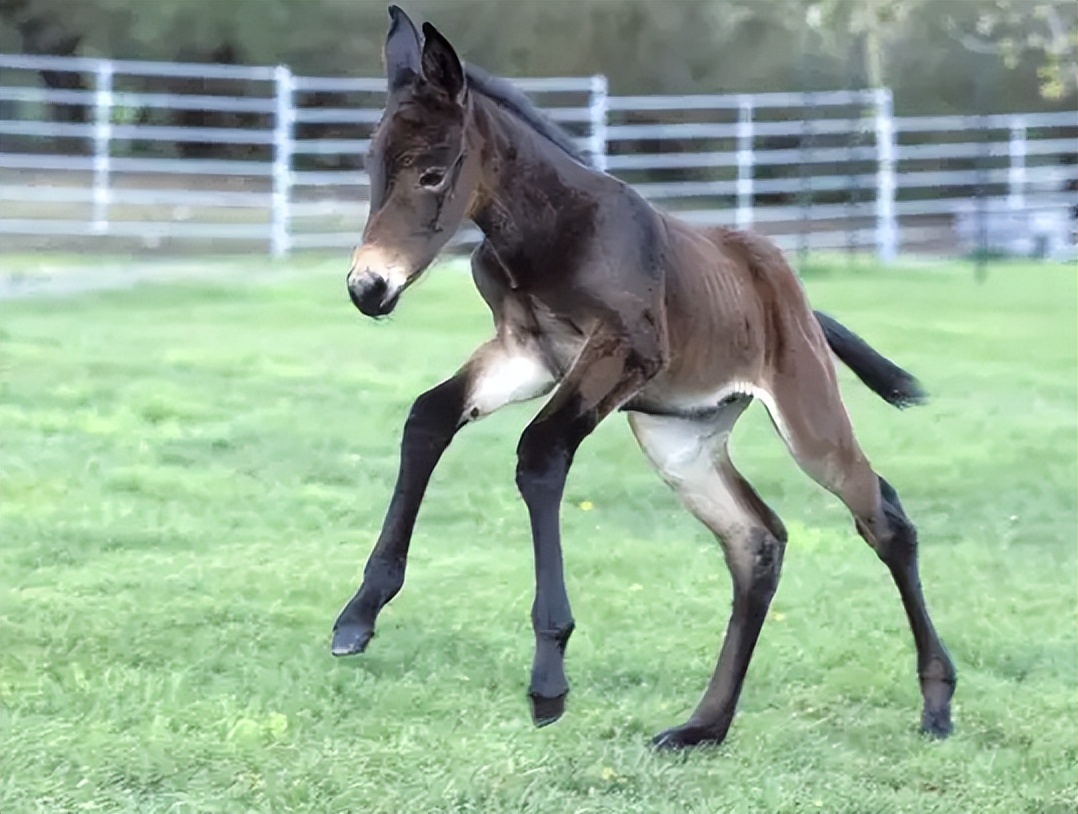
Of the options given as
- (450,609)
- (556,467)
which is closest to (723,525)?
(556,467)

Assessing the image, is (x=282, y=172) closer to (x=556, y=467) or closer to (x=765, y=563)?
(x=765, y=563)

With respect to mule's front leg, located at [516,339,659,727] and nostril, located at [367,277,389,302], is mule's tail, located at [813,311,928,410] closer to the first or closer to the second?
mule's front leg, located at [516,339,659,727]

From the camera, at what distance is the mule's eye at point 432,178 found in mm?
1875

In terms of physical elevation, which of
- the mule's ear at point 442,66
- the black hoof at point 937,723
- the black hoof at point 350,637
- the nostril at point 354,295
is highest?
the mule's ear at point 442,66

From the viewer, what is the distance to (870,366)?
2.93 metres

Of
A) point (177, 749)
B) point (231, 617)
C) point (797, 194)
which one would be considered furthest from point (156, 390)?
point (797, 194)

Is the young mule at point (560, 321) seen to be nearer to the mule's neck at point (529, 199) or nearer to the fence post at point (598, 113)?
the mule's neck at point (529, 199)

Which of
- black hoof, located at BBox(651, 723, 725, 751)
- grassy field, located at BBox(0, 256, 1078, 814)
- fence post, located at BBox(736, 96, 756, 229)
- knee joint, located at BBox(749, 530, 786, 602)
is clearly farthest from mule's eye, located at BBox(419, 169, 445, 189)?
fence post, located at BBox(736, 96, 756, 229)

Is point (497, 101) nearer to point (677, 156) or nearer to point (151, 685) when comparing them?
point (151, 685)

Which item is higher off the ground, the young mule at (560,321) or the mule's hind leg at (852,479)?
the young mule at (560,321)

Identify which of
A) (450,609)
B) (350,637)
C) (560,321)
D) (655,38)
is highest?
(655,38)

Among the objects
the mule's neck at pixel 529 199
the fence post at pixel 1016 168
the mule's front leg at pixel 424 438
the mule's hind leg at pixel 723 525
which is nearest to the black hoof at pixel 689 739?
the mule's hind leg at pixel 723 525

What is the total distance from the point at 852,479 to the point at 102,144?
9539 mm

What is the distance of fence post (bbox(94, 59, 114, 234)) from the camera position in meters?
10.9
